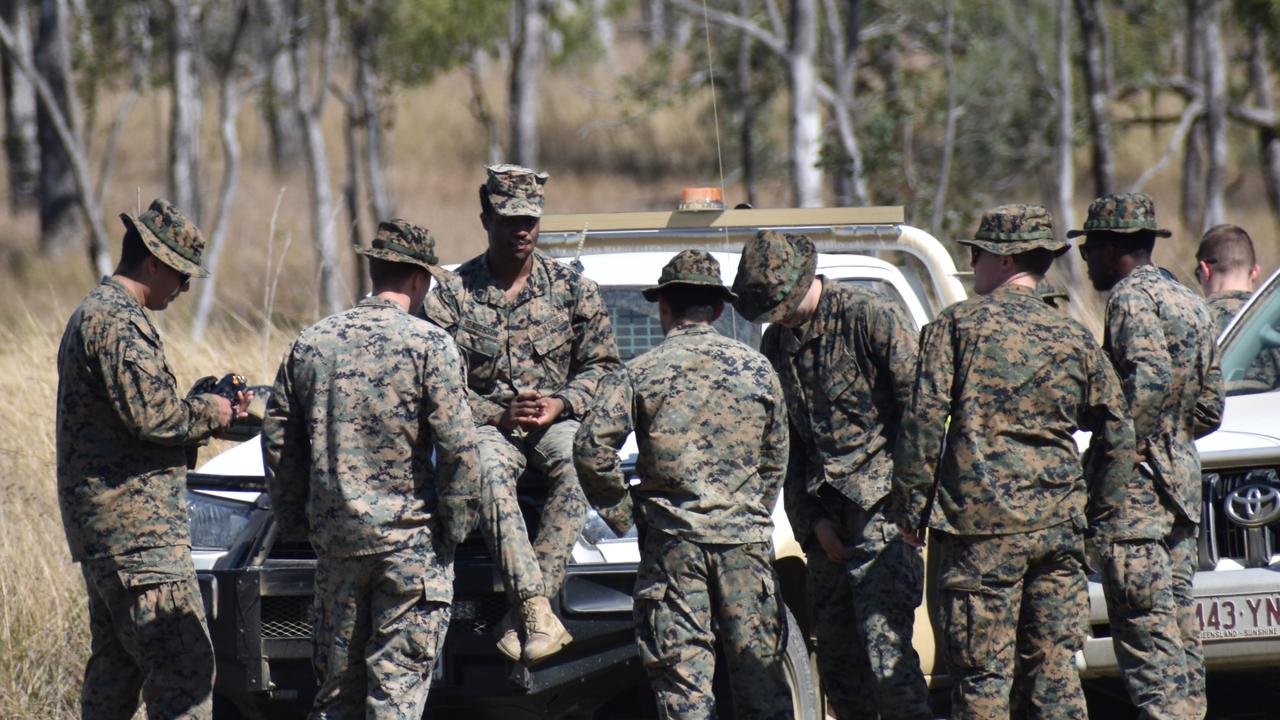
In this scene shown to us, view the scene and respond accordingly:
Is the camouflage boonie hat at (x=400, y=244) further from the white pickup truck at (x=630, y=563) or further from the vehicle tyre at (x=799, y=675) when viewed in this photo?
the vehicle tyre at (x=799, y=675)

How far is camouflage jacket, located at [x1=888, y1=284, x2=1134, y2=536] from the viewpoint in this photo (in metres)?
4.64

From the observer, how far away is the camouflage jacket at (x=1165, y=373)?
5039mm

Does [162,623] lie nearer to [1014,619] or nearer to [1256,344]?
[1014,619]

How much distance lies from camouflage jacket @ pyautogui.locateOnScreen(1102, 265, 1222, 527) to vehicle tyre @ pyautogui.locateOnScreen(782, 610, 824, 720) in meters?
1.20

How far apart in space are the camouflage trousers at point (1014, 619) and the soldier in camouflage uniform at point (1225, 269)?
112 inches

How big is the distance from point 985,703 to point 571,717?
139 centimetres

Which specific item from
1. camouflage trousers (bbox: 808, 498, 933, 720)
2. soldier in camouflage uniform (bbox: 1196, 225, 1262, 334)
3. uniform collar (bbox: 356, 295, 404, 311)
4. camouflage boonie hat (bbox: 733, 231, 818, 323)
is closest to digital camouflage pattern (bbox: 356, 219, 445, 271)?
uniform collar (bbox: 356, 295, 404, 311)

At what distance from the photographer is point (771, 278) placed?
492 centimetres

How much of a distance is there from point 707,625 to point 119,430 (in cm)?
203

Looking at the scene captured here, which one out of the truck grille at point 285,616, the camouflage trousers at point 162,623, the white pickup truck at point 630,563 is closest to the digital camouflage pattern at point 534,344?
the white pickup truck at point 630,563

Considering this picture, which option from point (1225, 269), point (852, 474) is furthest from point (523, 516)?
point (1225, 269)

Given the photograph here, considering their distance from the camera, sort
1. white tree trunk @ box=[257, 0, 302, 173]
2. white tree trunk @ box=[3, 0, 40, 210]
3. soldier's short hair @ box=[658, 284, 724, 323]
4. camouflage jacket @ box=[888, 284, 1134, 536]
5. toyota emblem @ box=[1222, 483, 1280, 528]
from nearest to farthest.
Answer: camouflage jacket @ box=[888, 284, 1134, 536], soldier's short hair @ box=[658, 284, 724, 323], toyota emblem @ box=[1222, 483, 1280, 528], white tree trunk @ box=[3, 0, 40, 210], white tree trunk @ box=[257, 0, 302, 173]

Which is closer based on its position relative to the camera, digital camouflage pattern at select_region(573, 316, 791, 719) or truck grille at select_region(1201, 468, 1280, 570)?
digital camouflage pattern at select_region(573, 316, 791, 719)

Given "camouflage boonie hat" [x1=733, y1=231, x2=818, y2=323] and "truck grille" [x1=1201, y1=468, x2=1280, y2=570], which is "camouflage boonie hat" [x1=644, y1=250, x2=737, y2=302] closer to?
"camouflage boonie hat" [x1=733, y1=231, x2=818, y2=323]
